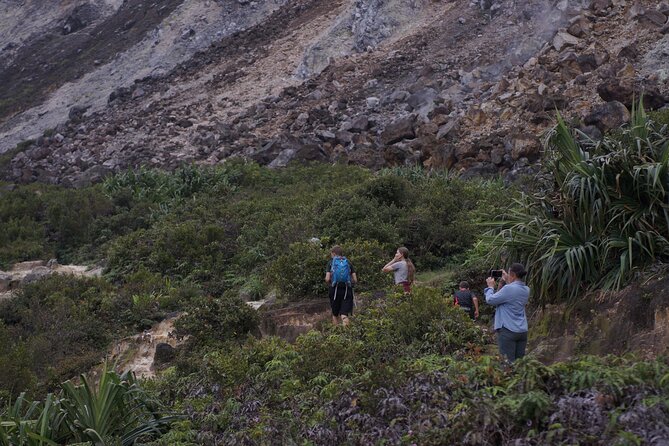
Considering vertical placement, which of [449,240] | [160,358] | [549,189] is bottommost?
[449,240]

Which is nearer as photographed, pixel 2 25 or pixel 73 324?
pixel 73 324

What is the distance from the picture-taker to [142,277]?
56.4ft

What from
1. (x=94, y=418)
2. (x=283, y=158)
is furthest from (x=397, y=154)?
(x=94, y=418)

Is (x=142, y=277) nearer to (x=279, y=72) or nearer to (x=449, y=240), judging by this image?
(x=449, y=240)

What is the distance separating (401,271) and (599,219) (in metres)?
3.14

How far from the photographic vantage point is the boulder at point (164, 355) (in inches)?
491

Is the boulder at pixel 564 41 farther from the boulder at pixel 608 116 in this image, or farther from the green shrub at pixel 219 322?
the green shrub at pixel 219 322

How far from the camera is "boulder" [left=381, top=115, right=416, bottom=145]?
25.1 meters

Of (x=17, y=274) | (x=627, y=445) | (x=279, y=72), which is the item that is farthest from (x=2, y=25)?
(x=627, y=445)

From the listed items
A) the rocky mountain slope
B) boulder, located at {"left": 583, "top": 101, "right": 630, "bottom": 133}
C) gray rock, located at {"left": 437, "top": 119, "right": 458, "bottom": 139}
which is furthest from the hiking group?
gray rock, located at {"left": 437, "top": 119, "right": 458, "bottom": 139}

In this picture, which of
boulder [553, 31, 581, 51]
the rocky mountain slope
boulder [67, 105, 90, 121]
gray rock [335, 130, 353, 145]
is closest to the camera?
the rocky mountain slope

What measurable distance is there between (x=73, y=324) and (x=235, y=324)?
12.1 ft

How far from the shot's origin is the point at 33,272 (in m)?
20.1

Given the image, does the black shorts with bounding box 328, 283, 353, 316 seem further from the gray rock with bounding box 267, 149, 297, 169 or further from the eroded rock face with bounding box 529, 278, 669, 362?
the gray rock with bounding box 267, 149, 297, 169
